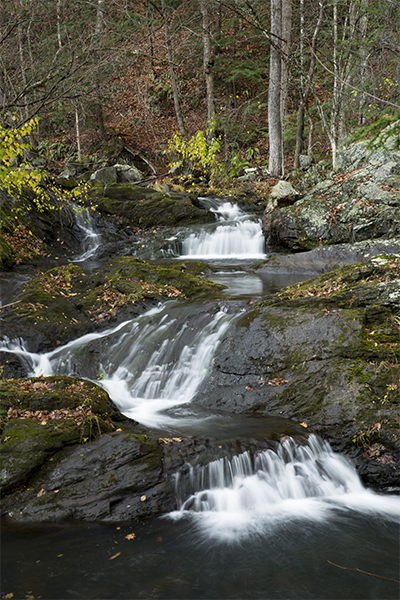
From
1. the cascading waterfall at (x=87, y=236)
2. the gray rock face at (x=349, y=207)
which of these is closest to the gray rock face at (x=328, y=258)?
the gray rock face at (x=349, y=207)

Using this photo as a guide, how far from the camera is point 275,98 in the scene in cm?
1647

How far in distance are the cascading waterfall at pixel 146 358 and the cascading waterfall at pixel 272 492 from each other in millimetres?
1552

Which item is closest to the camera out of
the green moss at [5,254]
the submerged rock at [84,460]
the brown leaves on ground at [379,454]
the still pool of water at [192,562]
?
the still pool of water at [192,562]

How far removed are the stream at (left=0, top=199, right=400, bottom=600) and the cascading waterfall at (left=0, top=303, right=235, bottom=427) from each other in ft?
0.08

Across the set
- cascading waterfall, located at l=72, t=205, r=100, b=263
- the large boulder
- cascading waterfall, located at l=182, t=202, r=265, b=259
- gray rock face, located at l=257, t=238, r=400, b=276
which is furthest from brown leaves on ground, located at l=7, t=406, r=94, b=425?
the large boulder

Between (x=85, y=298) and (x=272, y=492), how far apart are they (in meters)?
5.49

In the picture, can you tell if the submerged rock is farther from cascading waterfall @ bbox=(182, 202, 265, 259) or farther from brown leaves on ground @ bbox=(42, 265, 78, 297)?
cascading waterfall @ bbox=(182, 202, 265, 259)

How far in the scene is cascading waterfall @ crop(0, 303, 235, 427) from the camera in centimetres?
629

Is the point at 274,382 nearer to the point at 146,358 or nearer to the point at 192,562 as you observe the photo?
the point at 146,358

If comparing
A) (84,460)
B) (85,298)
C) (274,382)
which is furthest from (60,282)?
(84,460)

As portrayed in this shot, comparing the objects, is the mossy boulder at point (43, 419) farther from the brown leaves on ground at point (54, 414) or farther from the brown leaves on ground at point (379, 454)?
the brown leaves on ground at point (379, 454)

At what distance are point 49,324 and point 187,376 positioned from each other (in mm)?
2879

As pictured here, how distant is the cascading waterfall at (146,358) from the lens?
6289 millimetres

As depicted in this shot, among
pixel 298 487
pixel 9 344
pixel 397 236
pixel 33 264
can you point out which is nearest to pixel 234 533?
pixel 298 487
